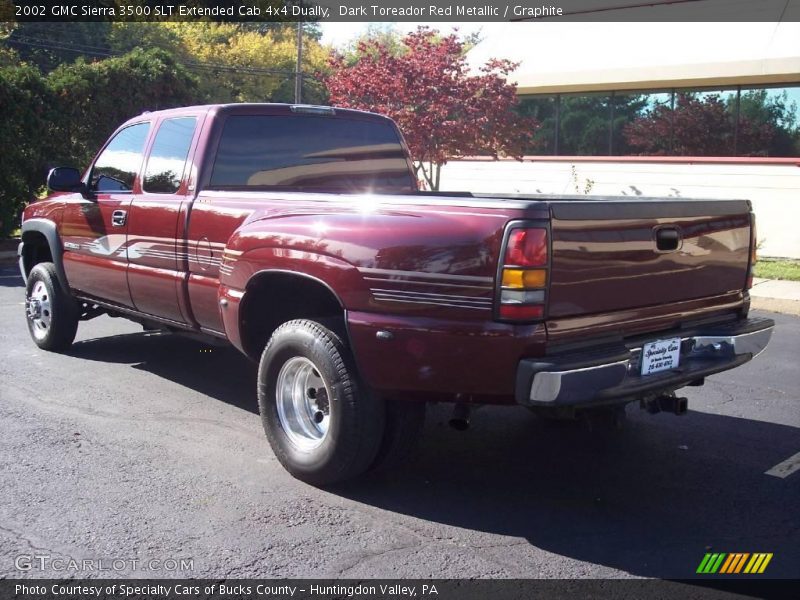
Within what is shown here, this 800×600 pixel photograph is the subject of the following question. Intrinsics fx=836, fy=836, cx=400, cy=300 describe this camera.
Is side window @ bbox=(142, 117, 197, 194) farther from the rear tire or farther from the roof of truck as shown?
the rear tire

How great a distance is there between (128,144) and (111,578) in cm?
397

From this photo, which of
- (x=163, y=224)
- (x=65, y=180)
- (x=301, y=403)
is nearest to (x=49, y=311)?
(x=65, y=180)

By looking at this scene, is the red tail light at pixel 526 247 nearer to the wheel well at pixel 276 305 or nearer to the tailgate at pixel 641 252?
the tailgate at pixel 641 252

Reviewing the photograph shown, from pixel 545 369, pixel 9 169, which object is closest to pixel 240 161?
pixel 545 369

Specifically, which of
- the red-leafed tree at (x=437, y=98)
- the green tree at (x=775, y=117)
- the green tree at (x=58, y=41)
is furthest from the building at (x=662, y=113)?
the green tree at (x=58, y=41)

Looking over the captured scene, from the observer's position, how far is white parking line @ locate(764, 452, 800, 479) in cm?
467

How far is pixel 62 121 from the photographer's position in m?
15.3

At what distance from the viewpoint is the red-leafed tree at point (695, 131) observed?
1609 cm

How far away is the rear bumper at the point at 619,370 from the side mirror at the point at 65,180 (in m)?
4.36

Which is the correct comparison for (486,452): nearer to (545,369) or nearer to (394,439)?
(394,439)

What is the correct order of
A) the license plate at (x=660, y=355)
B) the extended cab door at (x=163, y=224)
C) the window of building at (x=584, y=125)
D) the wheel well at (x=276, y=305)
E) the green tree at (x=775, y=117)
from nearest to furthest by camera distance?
the license plate at (x=660, y=355) → the wheel well at (x=276, y=305) → the extended cab door at (x=163, y=224) → the green tree at (x=775, y=117) → the window of building at (x=584, y=125)

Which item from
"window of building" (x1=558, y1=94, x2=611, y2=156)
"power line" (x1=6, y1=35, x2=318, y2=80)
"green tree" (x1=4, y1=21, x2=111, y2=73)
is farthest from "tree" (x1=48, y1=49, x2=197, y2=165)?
"green tree" (x1=4, y1=21, x2=111, y2=73)

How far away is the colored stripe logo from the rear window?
347 centimetres

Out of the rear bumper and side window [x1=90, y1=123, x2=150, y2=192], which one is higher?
side window [x1=90, y1=123, x2=150, y2=192]
